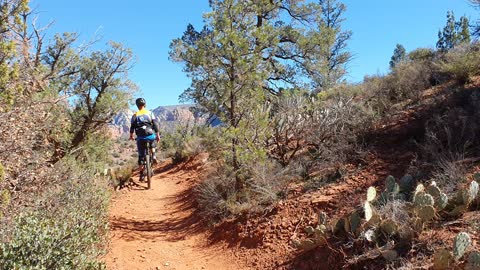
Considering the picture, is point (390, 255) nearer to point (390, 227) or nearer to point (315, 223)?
point (390, 227)

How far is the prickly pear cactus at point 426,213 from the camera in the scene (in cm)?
386

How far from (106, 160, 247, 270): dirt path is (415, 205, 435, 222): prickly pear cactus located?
259 cm

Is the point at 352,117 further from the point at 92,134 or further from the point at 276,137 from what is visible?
the point at 92,134

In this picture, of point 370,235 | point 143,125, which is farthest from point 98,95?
point 370,235

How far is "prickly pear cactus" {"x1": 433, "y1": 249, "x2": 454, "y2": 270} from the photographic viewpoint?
128 inches

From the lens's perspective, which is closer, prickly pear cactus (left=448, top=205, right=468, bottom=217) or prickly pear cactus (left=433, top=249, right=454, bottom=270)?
prickly pear cactus (left=433, top=249, right=454, bottom=270)

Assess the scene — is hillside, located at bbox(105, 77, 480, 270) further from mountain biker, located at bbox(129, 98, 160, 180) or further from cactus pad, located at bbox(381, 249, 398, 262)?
mountain biker, located at bbox(129, 98, 160, 180)

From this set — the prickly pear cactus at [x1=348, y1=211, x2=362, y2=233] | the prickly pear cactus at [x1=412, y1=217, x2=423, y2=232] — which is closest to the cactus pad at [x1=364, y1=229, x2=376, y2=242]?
the prickly pear cactus at [x1=348, y1=211, x2=362, y2=233]

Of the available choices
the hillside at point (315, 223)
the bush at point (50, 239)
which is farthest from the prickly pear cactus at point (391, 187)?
the bush at point (50, 239)

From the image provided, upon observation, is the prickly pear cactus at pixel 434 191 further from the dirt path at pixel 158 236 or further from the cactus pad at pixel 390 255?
the dirt path at pixel 158 236

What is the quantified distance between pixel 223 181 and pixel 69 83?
8.48 m

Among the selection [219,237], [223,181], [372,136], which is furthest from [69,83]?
[372,136]

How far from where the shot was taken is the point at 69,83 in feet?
43.0

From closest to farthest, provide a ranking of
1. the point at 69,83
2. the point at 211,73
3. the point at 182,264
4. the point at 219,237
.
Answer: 1. the point at 182,264
2. the point at 219,237
3. the point at 211,73
4. the point at 69,83
